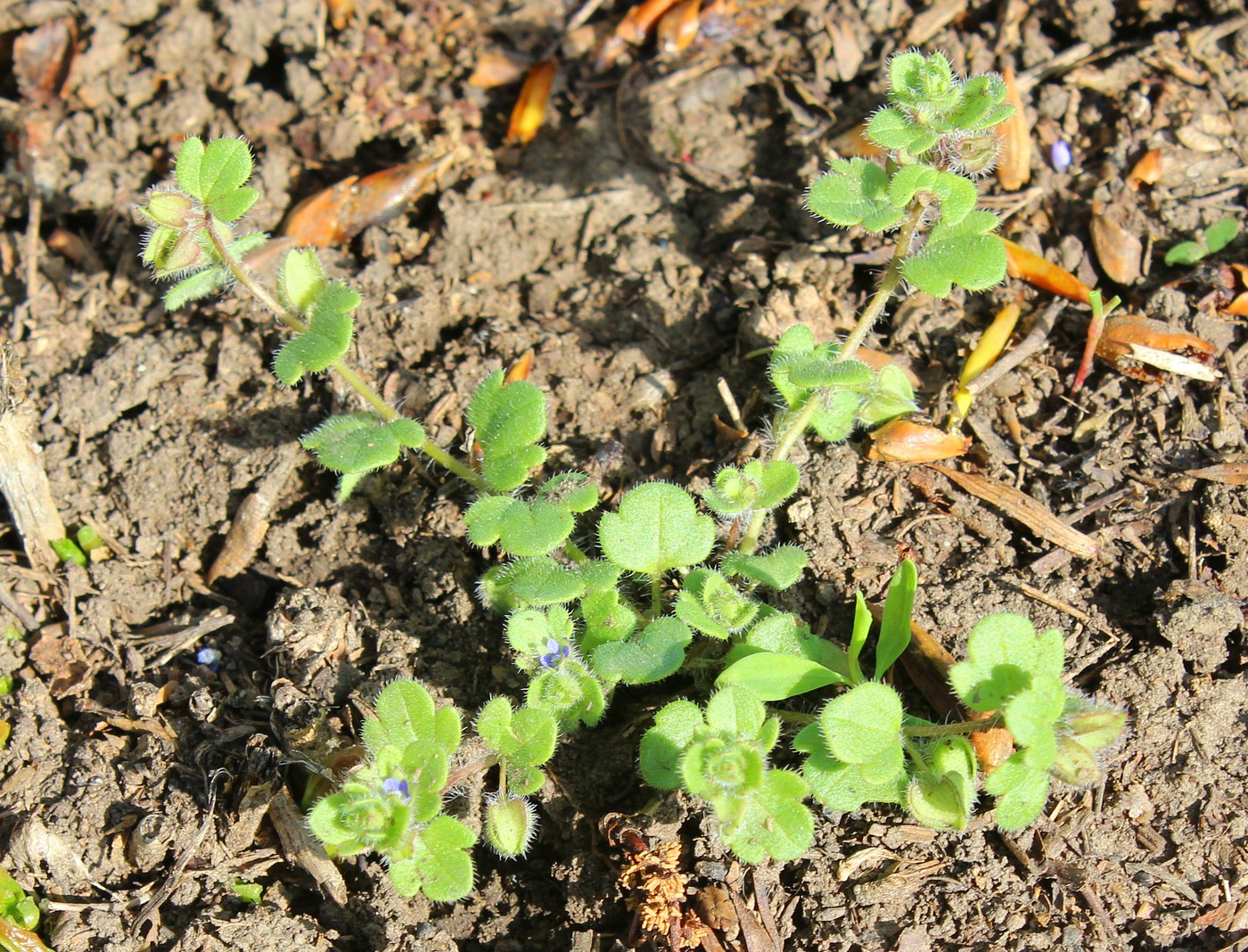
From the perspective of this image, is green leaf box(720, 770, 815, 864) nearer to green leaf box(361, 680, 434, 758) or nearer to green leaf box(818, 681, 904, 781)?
green leaf box(818, 681, 904, 781)

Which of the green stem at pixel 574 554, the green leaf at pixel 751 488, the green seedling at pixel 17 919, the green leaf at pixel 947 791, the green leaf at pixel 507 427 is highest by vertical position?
the green leaf at pixel 507 427

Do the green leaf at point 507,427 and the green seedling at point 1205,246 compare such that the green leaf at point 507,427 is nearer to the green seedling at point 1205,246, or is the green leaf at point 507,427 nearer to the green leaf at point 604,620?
the green leaf at point 604,620

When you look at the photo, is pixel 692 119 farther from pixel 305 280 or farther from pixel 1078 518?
pixel 1078 518

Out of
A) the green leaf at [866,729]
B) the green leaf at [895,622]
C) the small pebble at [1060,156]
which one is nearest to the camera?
the green leaf at [866,729]

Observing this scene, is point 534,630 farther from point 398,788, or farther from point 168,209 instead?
point 168,209

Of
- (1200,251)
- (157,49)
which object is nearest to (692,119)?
(1200,251)

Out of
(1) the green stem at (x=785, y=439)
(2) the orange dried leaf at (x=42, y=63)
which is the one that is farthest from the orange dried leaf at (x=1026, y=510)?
(2) the orange dried leaf at (x=42, y=63)

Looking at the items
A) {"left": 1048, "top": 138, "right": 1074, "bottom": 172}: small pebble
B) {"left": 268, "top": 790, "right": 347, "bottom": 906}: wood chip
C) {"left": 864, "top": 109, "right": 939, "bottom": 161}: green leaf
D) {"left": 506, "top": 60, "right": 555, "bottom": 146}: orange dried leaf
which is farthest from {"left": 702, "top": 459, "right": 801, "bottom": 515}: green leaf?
{"left": 506, "top": 60, "right": 555, "bottom": 146}: orange dried leaf
